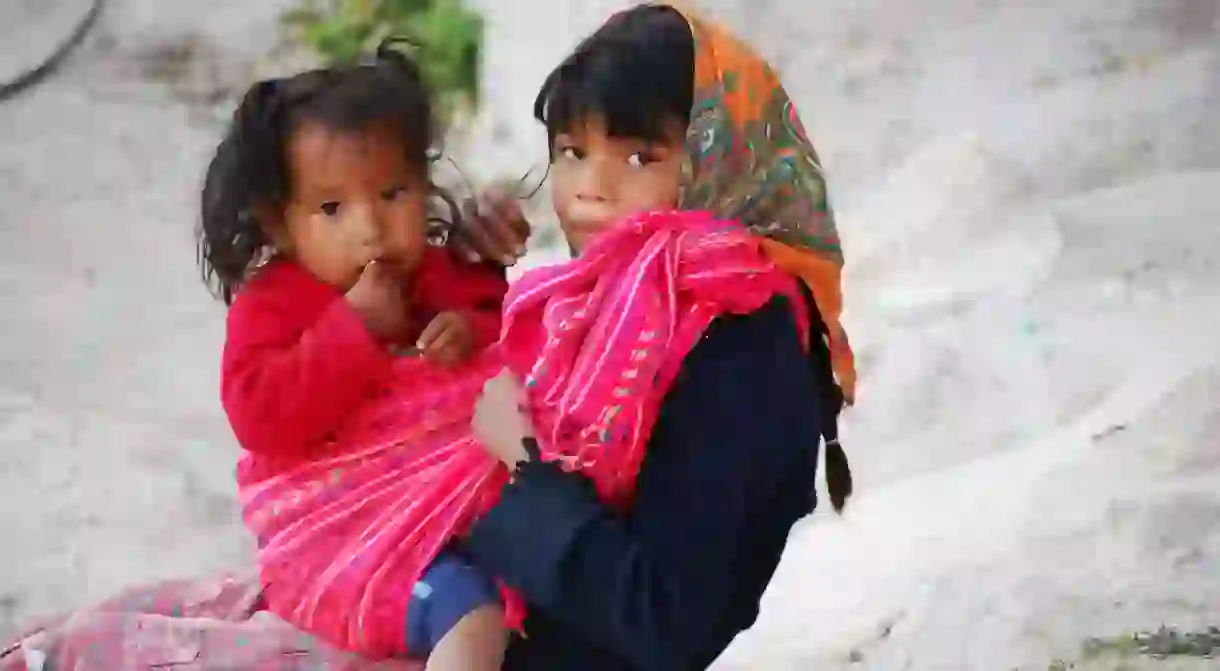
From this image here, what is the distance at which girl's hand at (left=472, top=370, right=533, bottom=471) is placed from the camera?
0.82m

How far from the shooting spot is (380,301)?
0.92 metres

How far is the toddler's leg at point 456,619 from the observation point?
32.5 inches

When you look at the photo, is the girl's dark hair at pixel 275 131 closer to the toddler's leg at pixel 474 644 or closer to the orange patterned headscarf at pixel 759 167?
the orange patterned headscarf at pixel 759 167

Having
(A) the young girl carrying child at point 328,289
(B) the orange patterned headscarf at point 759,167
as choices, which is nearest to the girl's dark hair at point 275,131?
(A) the young girl carrying child at point 328,289

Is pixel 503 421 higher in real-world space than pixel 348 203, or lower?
lower

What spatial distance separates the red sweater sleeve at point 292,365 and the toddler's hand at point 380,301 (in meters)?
0.02

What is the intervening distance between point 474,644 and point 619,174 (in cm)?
33

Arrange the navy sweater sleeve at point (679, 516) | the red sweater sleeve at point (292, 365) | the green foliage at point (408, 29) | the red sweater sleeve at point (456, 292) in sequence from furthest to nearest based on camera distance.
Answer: the green foliage at point (408, 29), the red sweater sleeve at point (456, 292), the red sweater sleeve at point (292, 365), the navy sweater sleeve at point (679, 516)

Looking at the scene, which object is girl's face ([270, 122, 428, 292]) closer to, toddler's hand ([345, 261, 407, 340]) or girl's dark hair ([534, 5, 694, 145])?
toddler's hand ([345, 261, 407, 340])

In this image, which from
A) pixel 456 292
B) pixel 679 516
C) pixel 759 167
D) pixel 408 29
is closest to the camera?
pixel 679 516

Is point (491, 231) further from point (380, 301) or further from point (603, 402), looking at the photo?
point (603, 402)

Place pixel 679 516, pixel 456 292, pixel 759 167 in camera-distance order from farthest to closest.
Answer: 1. pixel 456 292
2. pixel 759 167
3. pixel 679 516

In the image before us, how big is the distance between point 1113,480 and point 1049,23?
0.41 meters

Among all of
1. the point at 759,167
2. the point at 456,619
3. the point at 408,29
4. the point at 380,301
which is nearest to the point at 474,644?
the point at 456,619
